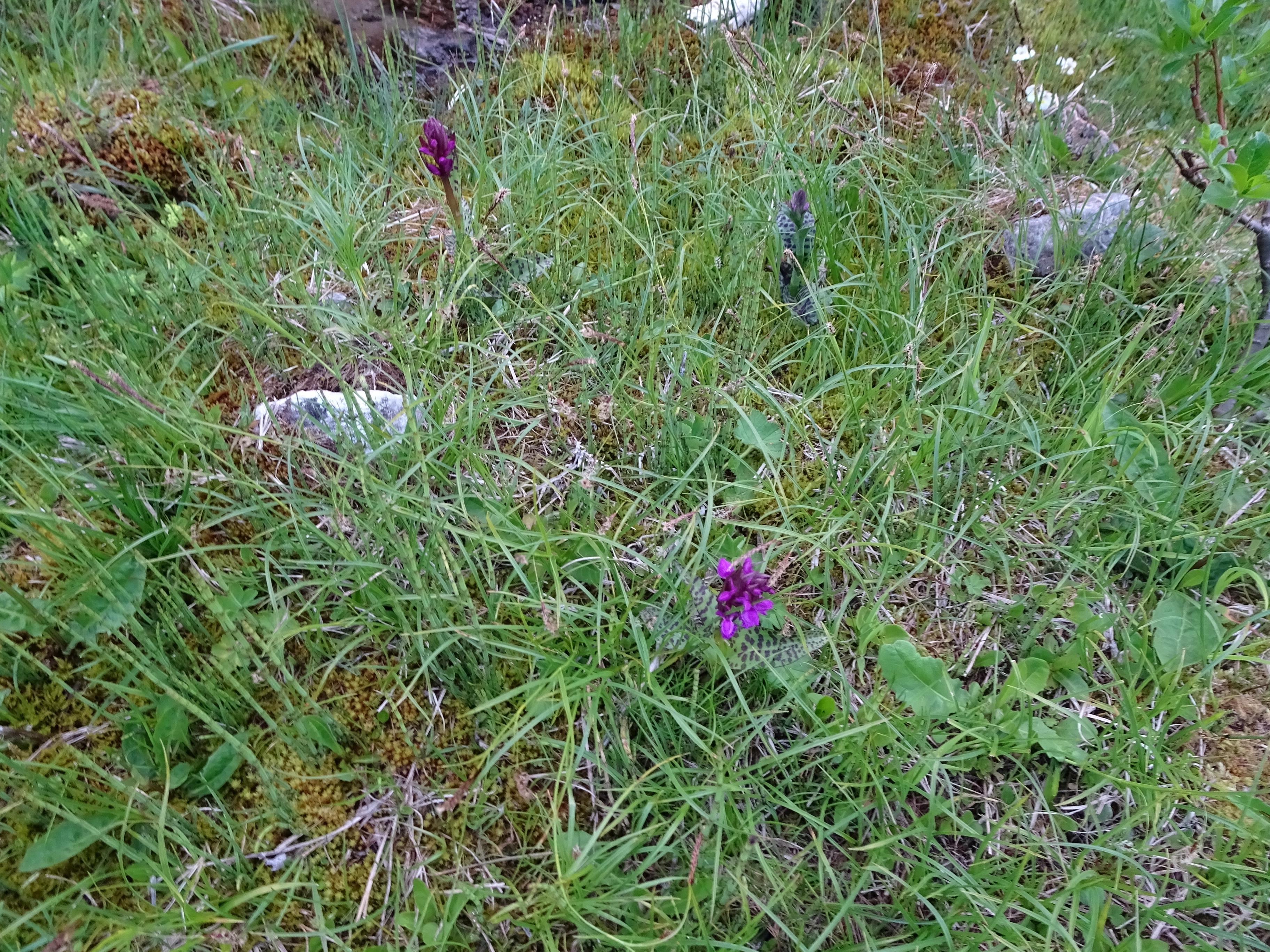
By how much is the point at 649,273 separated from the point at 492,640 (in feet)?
3.60

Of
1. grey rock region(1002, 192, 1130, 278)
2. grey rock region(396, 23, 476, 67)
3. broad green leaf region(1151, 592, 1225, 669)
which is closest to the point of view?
broad green leaf region(1151, 592, 1225, 669)

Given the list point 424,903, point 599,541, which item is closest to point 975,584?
point 599,541

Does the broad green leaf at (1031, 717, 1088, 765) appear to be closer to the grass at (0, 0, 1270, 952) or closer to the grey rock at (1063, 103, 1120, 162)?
the grass at (0, 0, 1270, 952)

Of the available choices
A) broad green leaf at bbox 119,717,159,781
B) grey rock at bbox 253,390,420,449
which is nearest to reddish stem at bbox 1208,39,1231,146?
grey rock at bbox 253,390,420,449

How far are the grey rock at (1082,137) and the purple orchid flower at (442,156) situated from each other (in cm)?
209

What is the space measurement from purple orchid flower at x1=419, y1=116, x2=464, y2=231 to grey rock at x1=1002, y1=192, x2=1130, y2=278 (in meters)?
1.65

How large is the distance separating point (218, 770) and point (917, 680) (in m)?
1.42

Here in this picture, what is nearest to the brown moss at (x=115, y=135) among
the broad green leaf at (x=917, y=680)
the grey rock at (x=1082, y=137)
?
the broad green leaf at (x=917, y=680)

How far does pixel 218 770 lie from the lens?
144cm

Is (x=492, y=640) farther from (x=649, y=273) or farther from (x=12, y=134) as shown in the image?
(x=12, y=134)

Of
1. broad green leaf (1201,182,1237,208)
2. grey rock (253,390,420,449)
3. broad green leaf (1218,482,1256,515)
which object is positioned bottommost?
broad green leaf (1218,482,1256,515)

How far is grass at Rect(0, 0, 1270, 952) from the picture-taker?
137 centimetres

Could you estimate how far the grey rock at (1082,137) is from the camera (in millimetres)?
2568

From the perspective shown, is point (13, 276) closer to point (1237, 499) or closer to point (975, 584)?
point (975, 584)
